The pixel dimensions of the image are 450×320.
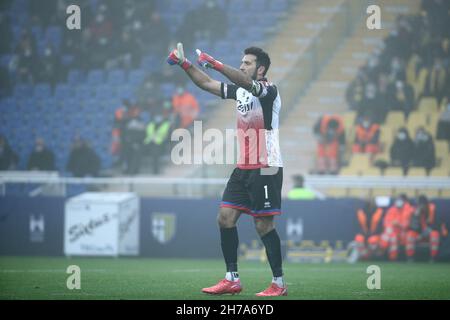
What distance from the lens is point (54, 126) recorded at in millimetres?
28391

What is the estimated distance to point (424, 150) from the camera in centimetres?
2288

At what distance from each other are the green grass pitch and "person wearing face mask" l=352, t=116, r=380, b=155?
187 inches

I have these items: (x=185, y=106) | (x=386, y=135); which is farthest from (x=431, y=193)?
(x=185, y=106)

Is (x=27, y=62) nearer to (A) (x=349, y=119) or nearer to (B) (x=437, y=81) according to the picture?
(A) (x=349, y=119)

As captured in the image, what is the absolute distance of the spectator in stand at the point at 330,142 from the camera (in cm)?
2405

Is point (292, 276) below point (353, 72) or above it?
below

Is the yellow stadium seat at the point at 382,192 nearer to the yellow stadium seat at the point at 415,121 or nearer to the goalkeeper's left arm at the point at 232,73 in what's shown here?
the yellow stadium seat at the point at 415,121

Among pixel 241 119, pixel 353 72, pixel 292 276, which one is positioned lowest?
pixel 292 276

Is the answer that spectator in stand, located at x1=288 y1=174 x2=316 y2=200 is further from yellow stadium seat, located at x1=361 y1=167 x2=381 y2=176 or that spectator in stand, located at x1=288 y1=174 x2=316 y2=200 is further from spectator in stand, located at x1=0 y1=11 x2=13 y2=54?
spectator in stand, located at x1=0 y1=11 x2=13 y2=54

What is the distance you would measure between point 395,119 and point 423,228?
4.96m

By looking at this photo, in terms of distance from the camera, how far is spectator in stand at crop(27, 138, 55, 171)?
25.4m
